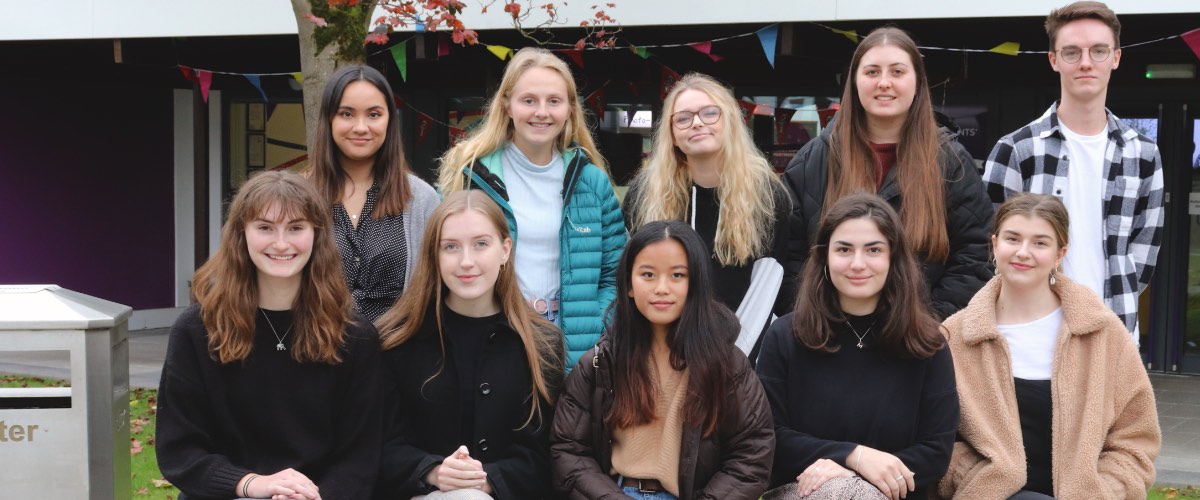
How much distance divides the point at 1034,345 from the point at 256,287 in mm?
2194

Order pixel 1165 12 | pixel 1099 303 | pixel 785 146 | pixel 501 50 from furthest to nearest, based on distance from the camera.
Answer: pixel 785 146 → pixel 501 50 → pixel 1165 12 → pixel 1099 303

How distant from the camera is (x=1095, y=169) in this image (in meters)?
3.65

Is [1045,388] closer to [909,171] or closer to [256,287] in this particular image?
[909,171]

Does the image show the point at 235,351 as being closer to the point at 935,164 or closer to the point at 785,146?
the point at 935,164

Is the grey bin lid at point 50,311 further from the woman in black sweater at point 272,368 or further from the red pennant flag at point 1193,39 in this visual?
the red pennant flag at point 1193,39

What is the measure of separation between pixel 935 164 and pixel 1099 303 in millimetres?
622

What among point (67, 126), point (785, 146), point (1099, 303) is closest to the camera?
point (1099, 303)

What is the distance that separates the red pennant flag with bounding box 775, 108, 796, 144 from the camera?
932 cm

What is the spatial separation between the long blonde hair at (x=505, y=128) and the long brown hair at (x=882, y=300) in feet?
3.09

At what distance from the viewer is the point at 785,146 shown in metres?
9.29

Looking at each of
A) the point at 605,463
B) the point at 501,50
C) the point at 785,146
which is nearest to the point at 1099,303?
the point at 605,463

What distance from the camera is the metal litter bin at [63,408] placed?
10.0ft

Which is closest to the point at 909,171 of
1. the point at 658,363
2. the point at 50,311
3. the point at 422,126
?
the point at 658,363

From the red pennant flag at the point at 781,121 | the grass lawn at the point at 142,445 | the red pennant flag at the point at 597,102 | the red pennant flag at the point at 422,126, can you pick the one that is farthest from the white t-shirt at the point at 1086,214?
the red pennant flag at the point at 422,126
